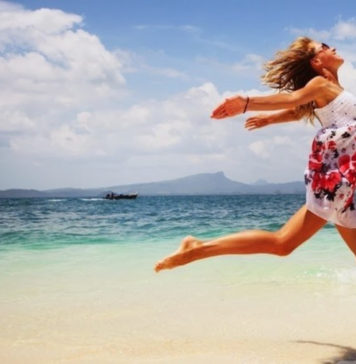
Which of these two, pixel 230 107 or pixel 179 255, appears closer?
pixel 230 107

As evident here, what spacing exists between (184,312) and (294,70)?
9.40 ft

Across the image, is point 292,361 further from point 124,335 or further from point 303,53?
point 303,53

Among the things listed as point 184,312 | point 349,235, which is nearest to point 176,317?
point 184,312

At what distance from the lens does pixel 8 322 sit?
519 cm

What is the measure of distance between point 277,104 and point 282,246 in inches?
40.0

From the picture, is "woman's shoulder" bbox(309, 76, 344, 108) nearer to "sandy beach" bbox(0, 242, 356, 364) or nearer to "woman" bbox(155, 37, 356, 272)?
"woman" bbox(155, 37, 356, 272)

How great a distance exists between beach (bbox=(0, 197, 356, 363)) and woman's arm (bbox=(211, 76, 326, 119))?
1.84 meters

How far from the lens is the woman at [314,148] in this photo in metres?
3.47

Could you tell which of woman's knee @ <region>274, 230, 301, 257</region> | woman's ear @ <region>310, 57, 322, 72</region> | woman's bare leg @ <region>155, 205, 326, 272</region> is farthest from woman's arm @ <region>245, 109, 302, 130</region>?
woman's knee @ <region>274, 230, 301, 257</region>

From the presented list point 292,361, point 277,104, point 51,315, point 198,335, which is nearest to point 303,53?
point 277,104

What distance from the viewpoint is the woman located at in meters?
3.47

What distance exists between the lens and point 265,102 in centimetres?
329

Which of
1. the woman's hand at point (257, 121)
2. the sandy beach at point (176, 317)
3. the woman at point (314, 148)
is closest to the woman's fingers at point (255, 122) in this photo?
the woman's hand at point (257, 121)

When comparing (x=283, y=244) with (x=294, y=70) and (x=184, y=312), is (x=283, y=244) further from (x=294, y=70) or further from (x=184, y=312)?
(x=184, y=312)
